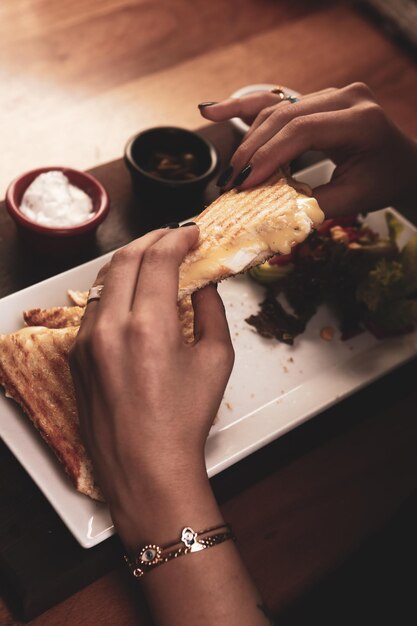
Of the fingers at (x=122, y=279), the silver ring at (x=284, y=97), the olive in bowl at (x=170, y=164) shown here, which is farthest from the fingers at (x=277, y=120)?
the fingers at (x=122, y=279)

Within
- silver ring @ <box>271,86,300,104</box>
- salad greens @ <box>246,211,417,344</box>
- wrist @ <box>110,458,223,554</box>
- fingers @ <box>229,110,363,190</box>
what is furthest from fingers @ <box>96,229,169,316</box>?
silver ring @ <box>271,86,300,104</box>

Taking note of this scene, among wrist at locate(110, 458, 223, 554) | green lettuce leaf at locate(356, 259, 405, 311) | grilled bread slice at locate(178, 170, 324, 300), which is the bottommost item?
green lettuce leaf at locate(356, 259, 405, 311)

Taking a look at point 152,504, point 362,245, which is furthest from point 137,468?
point 362,245

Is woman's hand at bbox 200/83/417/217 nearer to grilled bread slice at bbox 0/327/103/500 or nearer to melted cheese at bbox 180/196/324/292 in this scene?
melted cheese at bbox 180/196/324/292

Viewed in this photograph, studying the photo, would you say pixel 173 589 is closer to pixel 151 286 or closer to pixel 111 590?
pixel 111 590

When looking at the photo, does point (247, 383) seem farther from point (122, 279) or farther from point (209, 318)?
point (122, 279)

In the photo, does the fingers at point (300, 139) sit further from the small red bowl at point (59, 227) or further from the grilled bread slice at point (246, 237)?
the small red bowl at point (59, 227)

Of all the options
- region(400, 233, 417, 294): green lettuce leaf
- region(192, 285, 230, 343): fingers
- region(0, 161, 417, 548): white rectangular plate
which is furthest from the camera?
region(400, 233, 417, 294): green lettuce leaf
